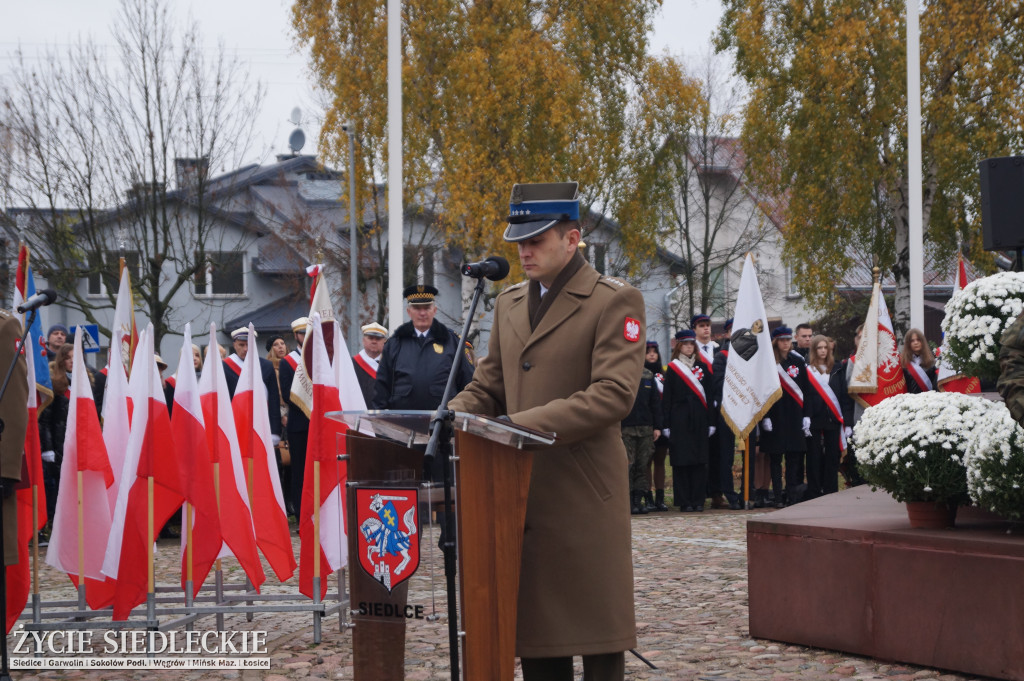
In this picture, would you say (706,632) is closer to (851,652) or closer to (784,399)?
(851,652)

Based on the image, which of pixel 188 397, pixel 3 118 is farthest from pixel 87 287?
pixel 188 397

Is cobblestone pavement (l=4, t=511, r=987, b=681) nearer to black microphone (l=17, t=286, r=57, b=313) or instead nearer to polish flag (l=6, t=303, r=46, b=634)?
polish flag (l=6, t=303, r=46, b=634)

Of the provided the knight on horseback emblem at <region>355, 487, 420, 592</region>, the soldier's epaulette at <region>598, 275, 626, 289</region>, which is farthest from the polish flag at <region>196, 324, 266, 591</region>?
the soldier's epaulette at <region>598, 275, 626, 289</region>

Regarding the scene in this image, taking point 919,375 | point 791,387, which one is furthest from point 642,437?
point 919,375

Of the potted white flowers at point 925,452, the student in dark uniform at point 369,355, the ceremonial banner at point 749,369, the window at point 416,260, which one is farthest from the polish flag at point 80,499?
the window at point 416,260

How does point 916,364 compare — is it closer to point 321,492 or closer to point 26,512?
point 321,492

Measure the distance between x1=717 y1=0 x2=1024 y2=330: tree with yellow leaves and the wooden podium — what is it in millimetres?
19879

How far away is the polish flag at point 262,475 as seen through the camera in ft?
26.5

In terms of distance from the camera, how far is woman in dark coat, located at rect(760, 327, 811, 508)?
601 inches

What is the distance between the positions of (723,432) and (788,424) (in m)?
0.85

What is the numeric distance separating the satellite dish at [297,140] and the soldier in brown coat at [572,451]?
44828 mm

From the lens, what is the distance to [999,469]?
6.13 metres

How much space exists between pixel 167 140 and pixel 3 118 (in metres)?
3.68

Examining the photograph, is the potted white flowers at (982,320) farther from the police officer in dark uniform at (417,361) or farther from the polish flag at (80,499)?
the polish flag at (80,499)
